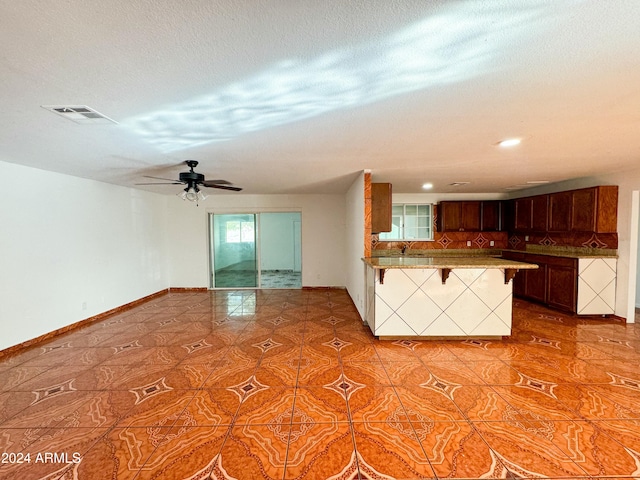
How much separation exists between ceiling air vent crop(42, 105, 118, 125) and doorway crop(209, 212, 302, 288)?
5736 millimetres

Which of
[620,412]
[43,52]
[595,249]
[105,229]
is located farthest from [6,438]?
[595,249]

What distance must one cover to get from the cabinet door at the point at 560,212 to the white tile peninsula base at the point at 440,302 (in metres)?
2.46

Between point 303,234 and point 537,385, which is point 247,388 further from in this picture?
point 303,234

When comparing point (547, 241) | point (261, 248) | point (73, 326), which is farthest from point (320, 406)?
point (261, 248)

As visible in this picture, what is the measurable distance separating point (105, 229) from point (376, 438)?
524cm

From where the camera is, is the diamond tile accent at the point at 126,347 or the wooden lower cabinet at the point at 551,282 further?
the wooden lower cabinet at the point at 551,282

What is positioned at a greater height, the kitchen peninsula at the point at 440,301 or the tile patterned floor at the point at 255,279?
the kitchen peninsula at the point at 440,301

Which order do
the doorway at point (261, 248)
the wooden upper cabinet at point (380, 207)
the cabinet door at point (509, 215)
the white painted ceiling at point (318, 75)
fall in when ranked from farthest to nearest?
the doorway at point (261, 248) → the cabinet door at point (509, 215) → the wooden upper cabinet at point (380, 207) → the white painted ceiling at point (318, 75)

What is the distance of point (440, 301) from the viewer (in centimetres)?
338

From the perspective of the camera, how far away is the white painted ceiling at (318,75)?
3.48 feet

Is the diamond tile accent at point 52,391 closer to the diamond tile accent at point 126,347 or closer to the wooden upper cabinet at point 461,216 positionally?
the diamond tile accent at point 126,347

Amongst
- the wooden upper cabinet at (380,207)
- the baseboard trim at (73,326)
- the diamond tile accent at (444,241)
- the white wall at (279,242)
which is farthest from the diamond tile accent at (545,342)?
the white wall at (279,242)

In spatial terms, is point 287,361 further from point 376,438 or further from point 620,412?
point 620,412

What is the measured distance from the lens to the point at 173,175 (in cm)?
400
